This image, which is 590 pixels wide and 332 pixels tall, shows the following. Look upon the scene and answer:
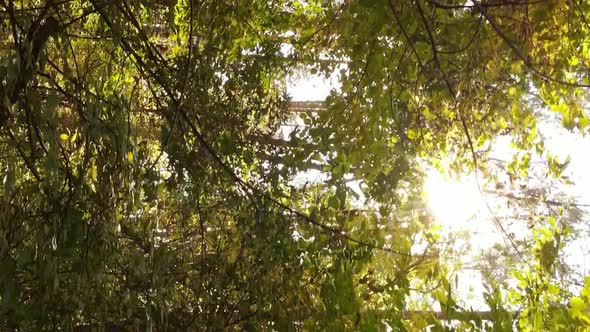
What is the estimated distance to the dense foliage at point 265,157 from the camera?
5.79 ft

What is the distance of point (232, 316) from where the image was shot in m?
2.62

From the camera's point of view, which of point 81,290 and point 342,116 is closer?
point 81,290

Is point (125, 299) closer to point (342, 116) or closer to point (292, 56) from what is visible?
point (342, 116)

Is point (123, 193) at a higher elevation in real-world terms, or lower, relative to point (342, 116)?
lower

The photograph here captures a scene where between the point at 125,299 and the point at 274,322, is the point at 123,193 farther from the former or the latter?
the point at 274,322

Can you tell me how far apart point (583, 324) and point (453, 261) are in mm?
1234

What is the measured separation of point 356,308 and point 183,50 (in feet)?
4.31

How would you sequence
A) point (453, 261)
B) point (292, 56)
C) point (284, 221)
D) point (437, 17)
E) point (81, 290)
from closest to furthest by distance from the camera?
point (81, 290) → point (437, 17) → point (284, 221) → point (453, 261) → point (292, 56)

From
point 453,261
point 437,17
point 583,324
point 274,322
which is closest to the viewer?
point 583,324

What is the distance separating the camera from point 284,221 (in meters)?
2.53

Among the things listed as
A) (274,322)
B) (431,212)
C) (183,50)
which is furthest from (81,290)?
(431,212)

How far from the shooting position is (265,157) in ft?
9.28

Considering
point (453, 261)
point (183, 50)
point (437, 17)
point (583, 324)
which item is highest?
point (183, 50)

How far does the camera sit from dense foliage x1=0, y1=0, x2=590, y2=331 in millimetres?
1765
